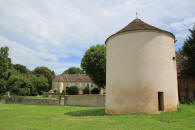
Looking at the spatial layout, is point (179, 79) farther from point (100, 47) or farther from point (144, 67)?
point (100, 47)

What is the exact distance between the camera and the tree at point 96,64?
103 ft

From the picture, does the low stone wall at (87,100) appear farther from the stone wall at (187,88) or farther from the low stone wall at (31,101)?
the stone wall at (187,88)

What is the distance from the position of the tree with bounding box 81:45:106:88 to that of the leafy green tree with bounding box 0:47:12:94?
578 inches

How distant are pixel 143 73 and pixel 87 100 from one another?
1266cm

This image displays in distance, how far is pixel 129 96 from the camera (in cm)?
1268

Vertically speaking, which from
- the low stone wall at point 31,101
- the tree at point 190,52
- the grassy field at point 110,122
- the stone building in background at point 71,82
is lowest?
the low stone wall at point 31,101

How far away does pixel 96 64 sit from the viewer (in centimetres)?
3130

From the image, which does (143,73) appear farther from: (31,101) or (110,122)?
(31,101)

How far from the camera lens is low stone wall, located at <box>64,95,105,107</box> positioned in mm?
22609

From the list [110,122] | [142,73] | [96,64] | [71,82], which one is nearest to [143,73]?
[142,73]

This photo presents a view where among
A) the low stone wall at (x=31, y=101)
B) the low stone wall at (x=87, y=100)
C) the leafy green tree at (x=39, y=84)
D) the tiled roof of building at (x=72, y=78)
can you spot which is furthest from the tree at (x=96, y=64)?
the tiled roof of building at (x=72, y=78)

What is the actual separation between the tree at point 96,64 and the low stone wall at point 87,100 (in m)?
8.23

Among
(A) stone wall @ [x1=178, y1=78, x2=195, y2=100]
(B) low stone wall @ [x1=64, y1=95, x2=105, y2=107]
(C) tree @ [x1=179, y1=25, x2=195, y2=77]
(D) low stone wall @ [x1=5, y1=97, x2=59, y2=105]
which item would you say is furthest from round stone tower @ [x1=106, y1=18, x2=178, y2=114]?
(D) low stone wall @ [x1=5, y1=97, x2=59, y2=105]

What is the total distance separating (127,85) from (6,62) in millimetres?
26889
